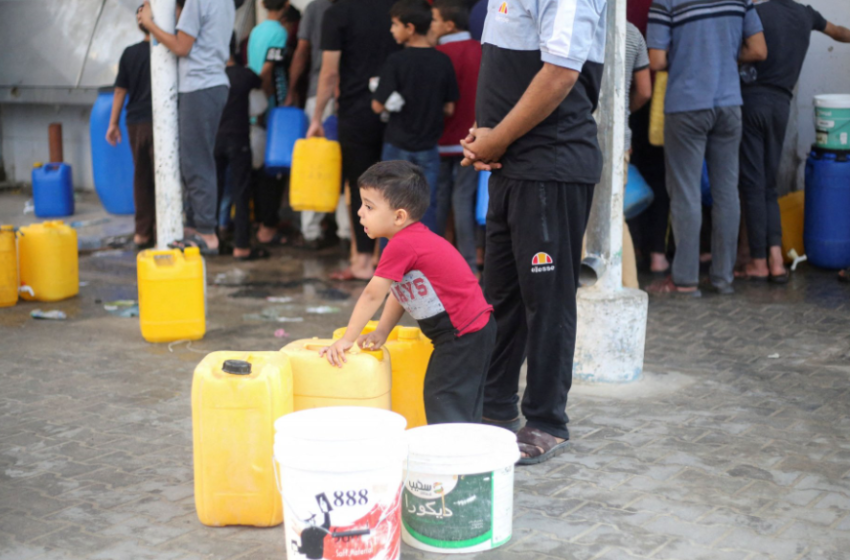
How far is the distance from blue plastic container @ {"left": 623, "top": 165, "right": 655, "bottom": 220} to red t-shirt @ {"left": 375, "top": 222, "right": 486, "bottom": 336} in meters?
3.72

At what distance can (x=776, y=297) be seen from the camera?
6938 mm

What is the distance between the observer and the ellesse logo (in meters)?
3.70

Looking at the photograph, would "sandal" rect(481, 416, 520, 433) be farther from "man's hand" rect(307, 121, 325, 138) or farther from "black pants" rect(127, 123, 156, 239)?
"black pants" rect(127, 123, 156, 239)

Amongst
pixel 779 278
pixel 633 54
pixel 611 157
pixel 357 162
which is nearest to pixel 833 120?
pixel 779 278

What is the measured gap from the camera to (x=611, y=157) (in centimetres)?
487

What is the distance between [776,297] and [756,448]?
128 inches

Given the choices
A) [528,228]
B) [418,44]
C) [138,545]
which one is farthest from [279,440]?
[418,44]

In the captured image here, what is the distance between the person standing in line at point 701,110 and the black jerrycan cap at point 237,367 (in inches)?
180

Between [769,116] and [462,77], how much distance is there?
92.4 inches

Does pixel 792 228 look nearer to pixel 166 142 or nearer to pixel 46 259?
pixel 166 142

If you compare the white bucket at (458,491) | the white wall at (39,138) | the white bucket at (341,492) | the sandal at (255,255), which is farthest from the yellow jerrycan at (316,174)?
the white wall at (39,138)

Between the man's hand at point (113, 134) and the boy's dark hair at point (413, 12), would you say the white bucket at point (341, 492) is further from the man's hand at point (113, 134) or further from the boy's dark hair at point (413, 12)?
the man's hand at point (113, 134)

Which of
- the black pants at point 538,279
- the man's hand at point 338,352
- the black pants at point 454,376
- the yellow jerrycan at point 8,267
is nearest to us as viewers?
the man's hand at point 338,352

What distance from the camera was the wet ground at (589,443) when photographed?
3131 mm
